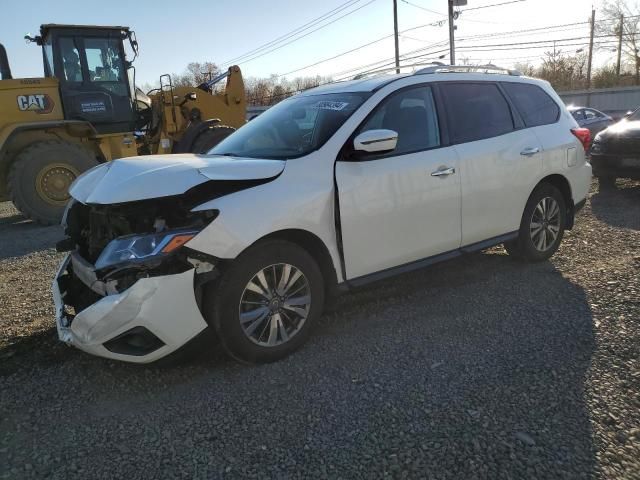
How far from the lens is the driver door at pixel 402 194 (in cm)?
363

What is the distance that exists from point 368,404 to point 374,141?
1707 millimetres

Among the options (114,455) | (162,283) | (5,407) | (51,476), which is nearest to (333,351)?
(162,283)

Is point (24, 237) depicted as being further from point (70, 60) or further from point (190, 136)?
point (70, 60)

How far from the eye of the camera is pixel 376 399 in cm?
292

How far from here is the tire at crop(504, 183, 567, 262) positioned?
16.3 ft

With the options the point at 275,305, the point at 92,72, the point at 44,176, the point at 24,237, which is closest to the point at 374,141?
the point at 275,305

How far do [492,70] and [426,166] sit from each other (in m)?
1.70

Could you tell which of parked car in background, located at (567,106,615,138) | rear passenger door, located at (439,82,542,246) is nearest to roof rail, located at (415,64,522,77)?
rear passenger door, located at (439,82,542,246)

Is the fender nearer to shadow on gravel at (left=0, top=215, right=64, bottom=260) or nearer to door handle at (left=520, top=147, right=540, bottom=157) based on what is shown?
shadow on gravel at (left=0, top=215, right=64, bottom=260)

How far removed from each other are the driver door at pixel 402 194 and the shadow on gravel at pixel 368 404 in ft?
1.23

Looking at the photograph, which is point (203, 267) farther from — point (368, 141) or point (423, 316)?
point (423, 316)

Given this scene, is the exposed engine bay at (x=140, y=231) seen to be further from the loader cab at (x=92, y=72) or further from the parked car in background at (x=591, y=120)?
the parked car in background at (x=591, y=120)

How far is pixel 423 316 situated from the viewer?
404 centimetres

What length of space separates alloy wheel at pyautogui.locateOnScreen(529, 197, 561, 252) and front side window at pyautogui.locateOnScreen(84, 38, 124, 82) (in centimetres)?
829
